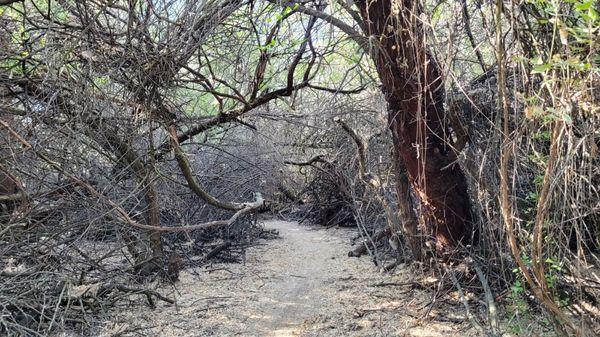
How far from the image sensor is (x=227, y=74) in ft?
18.2

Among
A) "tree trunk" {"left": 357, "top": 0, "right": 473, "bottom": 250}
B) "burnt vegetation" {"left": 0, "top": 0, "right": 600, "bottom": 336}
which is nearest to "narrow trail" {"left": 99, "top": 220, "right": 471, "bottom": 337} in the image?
"burnt vegetation" {"left": 0, "top": 0, "right": 600, "bottom": 336}

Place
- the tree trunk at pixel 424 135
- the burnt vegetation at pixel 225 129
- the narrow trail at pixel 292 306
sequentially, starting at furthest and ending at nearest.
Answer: the tree trunk at pixel 424 135 < the narrow trail at pixel 292 306 < the burnt vegetation at pixel 225 129

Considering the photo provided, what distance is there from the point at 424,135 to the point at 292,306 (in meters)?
2.02

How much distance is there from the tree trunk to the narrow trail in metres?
0.74

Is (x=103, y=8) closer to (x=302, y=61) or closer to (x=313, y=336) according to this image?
(x=302, y=61)

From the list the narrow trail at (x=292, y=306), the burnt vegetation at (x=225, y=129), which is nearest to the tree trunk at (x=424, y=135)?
the burnt vegetation at (x=225, y=129)

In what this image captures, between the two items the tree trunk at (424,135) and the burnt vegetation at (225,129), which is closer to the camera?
the burnt vegetation at (225,129)

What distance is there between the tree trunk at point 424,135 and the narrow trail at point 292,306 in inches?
29.0

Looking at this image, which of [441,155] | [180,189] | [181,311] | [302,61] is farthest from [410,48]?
[180,189]

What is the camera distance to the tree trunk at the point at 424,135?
4.14m

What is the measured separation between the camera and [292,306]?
15.5ft

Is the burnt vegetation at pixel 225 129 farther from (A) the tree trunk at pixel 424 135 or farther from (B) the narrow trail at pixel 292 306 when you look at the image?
(B) the narrow trail at pixel 292 306

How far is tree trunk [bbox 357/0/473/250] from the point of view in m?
4.14

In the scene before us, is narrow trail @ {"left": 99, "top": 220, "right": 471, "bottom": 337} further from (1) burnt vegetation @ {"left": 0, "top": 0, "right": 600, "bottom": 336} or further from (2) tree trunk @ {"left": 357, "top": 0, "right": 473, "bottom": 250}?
(2) tree trunk @ {"left": 357, "top": 0, "right": 473, "bottom": 250}
